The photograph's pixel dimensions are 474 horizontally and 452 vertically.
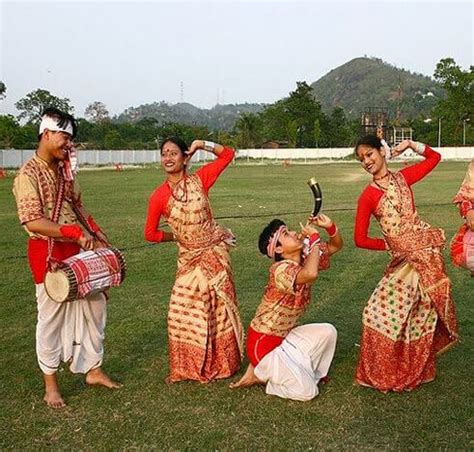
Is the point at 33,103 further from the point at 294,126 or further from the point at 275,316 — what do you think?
the point at 275,316

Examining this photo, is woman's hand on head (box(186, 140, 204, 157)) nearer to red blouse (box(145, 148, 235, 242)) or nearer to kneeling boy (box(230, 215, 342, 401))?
red blouse (box(145, 148, 235, 242))

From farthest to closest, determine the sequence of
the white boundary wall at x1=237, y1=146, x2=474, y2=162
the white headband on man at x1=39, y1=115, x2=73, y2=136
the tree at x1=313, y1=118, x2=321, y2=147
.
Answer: the tree at x1=313, y1=118, x2=321, y2=147 → the white boundary wall at x1=237, y1=146, x2=474, y2=162 → the white headband on man at x1=39, y1=115, x2=73, y2=136

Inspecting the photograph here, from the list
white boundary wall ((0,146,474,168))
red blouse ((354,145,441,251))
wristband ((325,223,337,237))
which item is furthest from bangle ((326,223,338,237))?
white boundary wall ((0,146,474,168))

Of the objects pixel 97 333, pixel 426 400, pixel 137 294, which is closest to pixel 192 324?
pixel 97 333

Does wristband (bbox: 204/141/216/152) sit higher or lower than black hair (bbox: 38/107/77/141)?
lower

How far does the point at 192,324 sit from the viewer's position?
520cm

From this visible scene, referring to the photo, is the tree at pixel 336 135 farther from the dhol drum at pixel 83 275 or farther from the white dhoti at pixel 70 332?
the dhol drum at pixel 83 275

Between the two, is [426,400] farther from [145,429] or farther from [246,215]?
[246,215]

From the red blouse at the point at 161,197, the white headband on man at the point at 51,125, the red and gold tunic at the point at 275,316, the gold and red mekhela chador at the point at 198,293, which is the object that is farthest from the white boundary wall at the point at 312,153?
the white headband on man at the point at 51,125

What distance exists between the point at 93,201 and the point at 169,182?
16213 millimetres

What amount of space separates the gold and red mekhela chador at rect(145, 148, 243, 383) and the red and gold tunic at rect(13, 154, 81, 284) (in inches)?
29.7

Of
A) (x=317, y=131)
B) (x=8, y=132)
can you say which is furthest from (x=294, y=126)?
(x=8, y=132)

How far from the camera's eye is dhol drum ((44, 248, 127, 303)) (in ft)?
14.8

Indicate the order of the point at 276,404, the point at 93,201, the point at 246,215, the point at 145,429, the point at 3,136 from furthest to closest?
the point at 3,136
the point at 93,201
the point at 246,215
the point at 276,404
the point at 145,429
